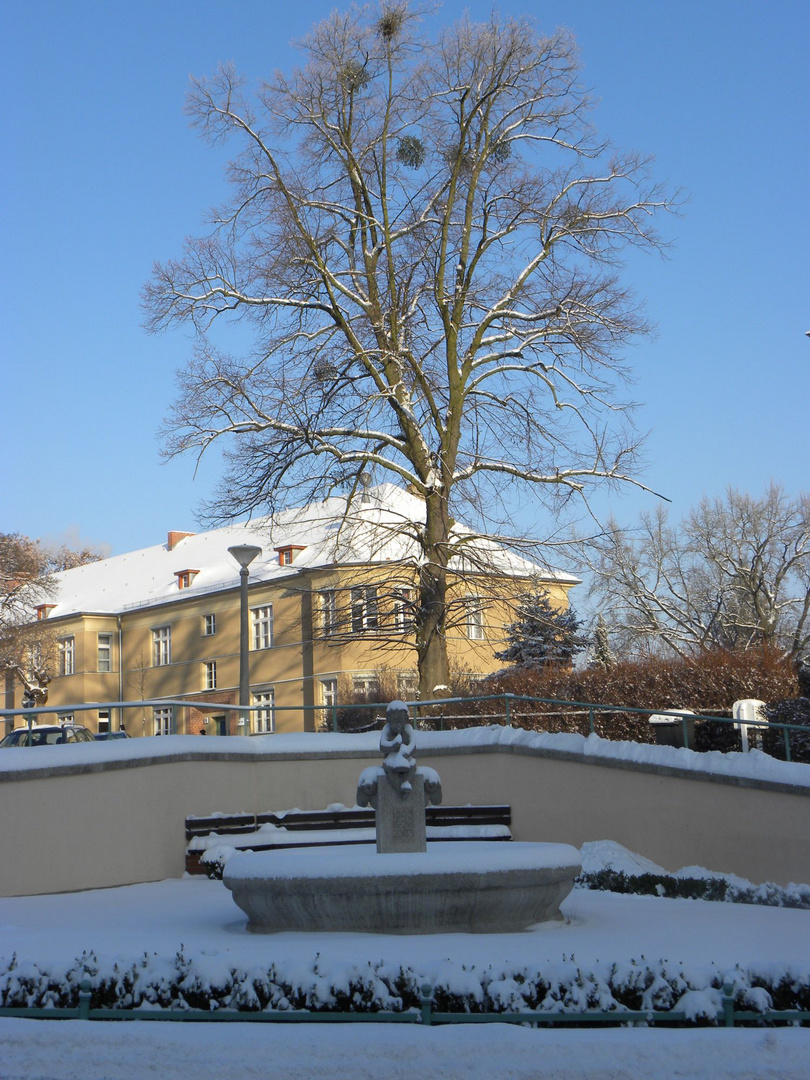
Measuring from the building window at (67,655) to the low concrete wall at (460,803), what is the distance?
46253 millimetres

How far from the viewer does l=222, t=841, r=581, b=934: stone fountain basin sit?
9781mm

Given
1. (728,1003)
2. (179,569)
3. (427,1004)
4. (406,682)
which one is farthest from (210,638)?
(728,1003)

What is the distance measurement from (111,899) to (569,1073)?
815 centimetres

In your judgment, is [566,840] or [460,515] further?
[460,515]

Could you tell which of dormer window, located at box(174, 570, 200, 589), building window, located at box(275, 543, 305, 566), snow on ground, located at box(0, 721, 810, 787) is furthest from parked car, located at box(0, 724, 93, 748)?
dormer window, located at box(174, 570, 200, 589)

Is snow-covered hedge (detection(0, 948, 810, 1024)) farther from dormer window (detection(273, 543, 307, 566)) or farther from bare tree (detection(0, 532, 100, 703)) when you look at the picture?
dormer window (detection(273, 543, 307, 566))

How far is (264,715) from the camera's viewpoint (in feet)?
159

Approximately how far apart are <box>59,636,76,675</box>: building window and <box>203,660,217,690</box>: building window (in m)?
9.61

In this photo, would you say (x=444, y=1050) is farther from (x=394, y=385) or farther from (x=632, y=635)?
(x=632, y=635)

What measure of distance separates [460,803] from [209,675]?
39.2 meters

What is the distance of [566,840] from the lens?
15.0 metres

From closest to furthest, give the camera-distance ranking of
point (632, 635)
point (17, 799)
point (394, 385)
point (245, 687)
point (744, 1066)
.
Answer: point (744, 1066) → point (17, 799) → point (245, 687) → point (394, 385) → point (632, 635)

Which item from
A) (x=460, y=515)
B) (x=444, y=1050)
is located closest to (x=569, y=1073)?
(x=444, y=1050)

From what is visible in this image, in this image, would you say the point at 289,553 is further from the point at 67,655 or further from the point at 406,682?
the point at 67,655
